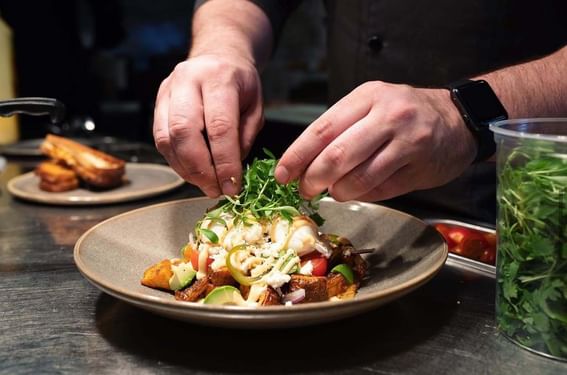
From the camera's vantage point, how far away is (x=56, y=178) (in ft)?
5.67

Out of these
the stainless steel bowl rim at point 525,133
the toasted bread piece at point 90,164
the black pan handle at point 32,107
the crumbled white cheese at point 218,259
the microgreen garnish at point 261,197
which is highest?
the stainless steel bowl rim at point 525,133

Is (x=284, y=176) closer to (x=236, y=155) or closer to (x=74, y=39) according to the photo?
(x=236, y=155)

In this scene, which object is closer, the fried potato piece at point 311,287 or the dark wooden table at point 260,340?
the dark wooden table at point 260,340

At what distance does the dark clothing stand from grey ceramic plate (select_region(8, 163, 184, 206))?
22.6 inches

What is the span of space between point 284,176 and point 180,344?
0.28 meters

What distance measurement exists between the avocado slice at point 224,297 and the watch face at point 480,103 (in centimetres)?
42

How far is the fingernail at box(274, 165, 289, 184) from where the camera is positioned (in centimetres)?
91

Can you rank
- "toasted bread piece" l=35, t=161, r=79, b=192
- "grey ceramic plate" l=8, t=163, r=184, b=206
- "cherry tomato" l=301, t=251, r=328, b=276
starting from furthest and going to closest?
"toasted bread piece" l=35, t=161, r=79, b=192, "grey ceramic plate" l=8, t=163, r=184, b=206, "cherry tomato" l=301, t=251, r=328, b=276

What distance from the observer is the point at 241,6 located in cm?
164

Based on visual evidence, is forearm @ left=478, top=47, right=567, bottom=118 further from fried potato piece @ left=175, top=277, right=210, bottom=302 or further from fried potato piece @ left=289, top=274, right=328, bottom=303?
fried potato piece @ left=175, top=277, right=210, bottom=302

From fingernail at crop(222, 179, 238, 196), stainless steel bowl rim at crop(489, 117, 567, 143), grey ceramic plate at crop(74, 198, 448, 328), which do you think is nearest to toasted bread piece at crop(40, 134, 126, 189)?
grey ceramic plate at crop(74, 198, 448, 328)

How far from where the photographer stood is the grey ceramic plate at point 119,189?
5.32 feet

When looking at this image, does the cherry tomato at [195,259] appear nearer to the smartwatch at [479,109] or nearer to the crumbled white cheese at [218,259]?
the crumbled white cheese at [218,259]

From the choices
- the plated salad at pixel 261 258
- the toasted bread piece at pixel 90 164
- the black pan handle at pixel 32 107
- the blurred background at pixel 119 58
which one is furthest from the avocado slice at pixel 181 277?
the blurred background at pixel 119 58
